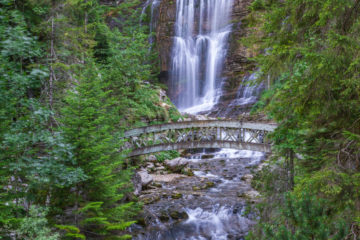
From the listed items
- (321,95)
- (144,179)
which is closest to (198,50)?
(144,179)

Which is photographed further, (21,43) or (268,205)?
(268,205)

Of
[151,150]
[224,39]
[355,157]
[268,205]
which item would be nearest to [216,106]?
[224,39]

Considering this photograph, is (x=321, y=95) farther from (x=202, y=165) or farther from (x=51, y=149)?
(x=202, y=165)

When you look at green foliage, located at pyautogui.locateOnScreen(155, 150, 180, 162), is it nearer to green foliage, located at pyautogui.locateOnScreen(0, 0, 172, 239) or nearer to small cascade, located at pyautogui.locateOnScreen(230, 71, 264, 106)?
green foliage, located at pyautogui.locateOnScreen(0, 0, 172, 239)

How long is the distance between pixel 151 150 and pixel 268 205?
24.1ft

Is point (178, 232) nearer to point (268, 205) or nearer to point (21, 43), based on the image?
point (268, 205)

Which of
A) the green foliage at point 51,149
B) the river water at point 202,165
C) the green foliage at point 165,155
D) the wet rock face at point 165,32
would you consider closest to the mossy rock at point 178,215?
the river water at point 202,165

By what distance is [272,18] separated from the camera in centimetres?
493

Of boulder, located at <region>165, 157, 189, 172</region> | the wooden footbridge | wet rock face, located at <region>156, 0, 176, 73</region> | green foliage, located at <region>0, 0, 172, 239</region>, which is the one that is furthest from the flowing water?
wet rock face, located at <region>156, 0, 176, 73</region>

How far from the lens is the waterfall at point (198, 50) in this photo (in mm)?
30359

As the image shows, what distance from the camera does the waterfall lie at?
3036 centimetres

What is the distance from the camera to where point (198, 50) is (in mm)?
31594

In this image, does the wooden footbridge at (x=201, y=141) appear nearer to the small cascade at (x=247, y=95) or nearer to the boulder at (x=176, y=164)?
the boulder at (x=176, y=164)

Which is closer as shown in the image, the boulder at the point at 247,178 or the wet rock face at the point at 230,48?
the boulder at the point at 247,178
